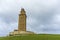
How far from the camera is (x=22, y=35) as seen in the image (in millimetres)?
40625

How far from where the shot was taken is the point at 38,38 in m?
37.7

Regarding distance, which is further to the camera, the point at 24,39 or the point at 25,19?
the point at 25,19

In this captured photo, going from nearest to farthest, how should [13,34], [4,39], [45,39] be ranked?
[45,39] < [4,39] < [13,34]

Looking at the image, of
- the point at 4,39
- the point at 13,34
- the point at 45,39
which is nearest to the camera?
the point at 45,39

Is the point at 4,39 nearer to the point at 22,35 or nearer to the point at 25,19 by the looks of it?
the point at 22,35

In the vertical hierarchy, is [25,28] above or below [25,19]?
below

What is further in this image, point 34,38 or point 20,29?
point 20,29

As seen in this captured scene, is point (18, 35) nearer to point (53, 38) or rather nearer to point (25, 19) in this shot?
point (25, 19)

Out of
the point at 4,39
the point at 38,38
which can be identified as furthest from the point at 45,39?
the point at 4,39

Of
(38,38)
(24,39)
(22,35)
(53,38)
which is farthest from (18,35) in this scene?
(53,38)

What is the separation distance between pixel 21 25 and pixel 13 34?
396 centimetres

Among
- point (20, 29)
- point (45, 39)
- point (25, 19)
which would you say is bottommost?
point (45, 39)

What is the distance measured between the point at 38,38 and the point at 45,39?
2.01 meters

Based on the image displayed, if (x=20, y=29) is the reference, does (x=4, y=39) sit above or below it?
below
